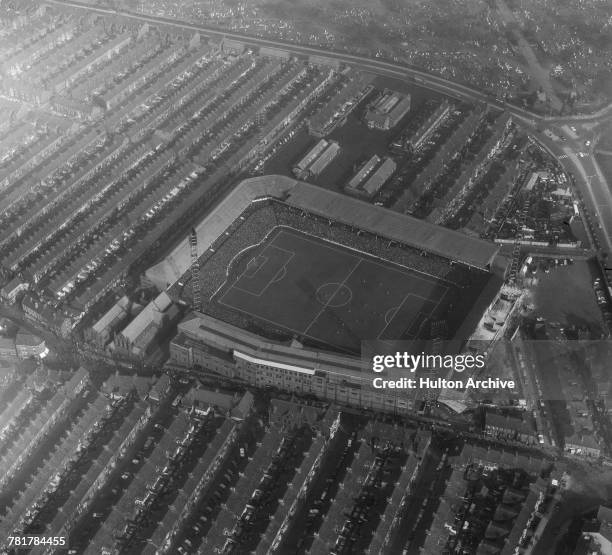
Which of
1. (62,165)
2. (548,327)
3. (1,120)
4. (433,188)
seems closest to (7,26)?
(1,120)

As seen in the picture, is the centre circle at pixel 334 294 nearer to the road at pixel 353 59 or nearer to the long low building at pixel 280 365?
the long low building at pixel 280 365

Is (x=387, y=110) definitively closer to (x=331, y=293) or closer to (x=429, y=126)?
(x=429, y=126)

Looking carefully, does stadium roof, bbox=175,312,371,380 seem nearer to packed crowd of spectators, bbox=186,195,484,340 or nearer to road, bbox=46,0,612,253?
packed crowd of spectators, bbox=186,195,484,340

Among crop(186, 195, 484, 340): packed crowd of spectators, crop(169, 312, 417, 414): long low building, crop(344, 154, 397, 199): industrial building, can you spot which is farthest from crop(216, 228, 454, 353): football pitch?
crop(344, 154, 397, 199): industrial building

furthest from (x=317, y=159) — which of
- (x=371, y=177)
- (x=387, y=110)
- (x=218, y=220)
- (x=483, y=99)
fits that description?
(x=483, y=99)

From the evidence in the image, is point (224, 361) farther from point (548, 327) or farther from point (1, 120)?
point (1, 120)

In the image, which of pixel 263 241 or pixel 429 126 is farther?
pixel 429 126

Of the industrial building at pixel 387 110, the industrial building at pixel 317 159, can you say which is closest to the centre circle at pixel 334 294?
the industrial building at pixel 317 159
